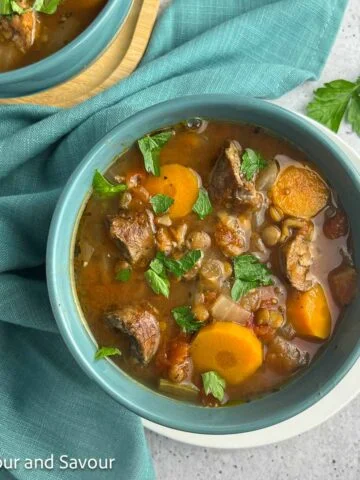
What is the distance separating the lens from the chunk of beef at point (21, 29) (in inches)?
108

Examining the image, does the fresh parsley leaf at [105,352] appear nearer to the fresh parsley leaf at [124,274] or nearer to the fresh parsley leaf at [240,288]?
the fresh parsley leaf at [124,274]

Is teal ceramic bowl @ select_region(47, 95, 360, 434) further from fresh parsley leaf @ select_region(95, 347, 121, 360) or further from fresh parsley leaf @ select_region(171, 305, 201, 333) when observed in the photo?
fresh parsley leaf @ select_region(171, 305, 201, 333)

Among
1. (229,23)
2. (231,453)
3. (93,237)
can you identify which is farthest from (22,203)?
(231,453)

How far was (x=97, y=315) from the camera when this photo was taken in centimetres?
260

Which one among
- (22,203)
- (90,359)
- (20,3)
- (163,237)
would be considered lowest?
(90,359)

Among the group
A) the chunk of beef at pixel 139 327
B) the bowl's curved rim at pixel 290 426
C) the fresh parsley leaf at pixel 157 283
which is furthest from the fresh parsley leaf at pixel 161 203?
the bowl's curved rim at pixel 290 426

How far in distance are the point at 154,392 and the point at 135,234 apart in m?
0.57

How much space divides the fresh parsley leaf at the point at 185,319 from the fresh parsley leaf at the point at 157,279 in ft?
0.22

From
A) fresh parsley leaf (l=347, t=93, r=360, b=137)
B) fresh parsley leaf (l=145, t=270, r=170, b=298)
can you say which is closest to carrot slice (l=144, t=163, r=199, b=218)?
fresh parsley leaf (l=145, t=270, r=170, b=298)

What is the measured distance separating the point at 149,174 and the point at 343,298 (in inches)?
31.4

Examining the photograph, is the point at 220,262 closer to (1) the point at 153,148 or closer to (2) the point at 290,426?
(1) the point at 153,148

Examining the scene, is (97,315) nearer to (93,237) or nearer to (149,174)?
(93,237)

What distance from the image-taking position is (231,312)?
8.22ft

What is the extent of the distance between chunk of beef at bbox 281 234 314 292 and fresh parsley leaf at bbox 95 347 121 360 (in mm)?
660
